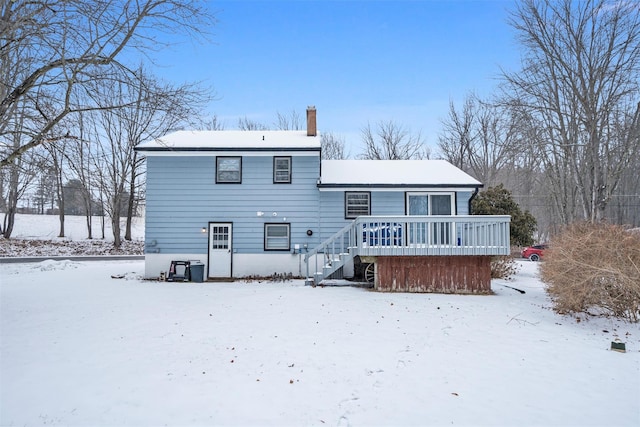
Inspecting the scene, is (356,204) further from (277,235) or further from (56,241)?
(56,241)

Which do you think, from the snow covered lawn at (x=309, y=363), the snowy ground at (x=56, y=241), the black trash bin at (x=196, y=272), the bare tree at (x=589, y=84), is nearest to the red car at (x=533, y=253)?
the bare tree at (x=589, y=84)

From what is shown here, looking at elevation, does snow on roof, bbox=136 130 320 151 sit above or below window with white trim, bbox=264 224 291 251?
above

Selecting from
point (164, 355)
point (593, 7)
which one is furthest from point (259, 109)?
point (164, 355)

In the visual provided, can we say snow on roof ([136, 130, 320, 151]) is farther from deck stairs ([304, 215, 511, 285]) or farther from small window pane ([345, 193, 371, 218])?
deck stairs ([304, 215, 511, 285])

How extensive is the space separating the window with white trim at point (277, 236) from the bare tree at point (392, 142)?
2080 centimetres

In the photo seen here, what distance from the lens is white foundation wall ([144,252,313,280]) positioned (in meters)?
13.7

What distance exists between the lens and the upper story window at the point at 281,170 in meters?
13.9

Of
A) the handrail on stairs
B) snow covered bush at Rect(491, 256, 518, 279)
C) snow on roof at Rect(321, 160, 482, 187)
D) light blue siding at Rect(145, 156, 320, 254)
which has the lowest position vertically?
snow covered bush at Rect(491, 256, 518, 279)

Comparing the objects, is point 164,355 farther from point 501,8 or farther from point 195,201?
point 501,8

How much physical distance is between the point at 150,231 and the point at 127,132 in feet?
59.2

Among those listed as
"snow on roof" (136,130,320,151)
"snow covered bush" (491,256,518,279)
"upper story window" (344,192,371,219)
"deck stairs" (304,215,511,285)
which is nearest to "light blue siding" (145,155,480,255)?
"upper story window" (344,192,371,219)

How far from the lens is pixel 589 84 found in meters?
15.6

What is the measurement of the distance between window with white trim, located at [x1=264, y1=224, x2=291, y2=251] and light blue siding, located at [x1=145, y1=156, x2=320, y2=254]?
0.16 metres

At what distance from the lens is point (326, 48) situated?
1822cm
